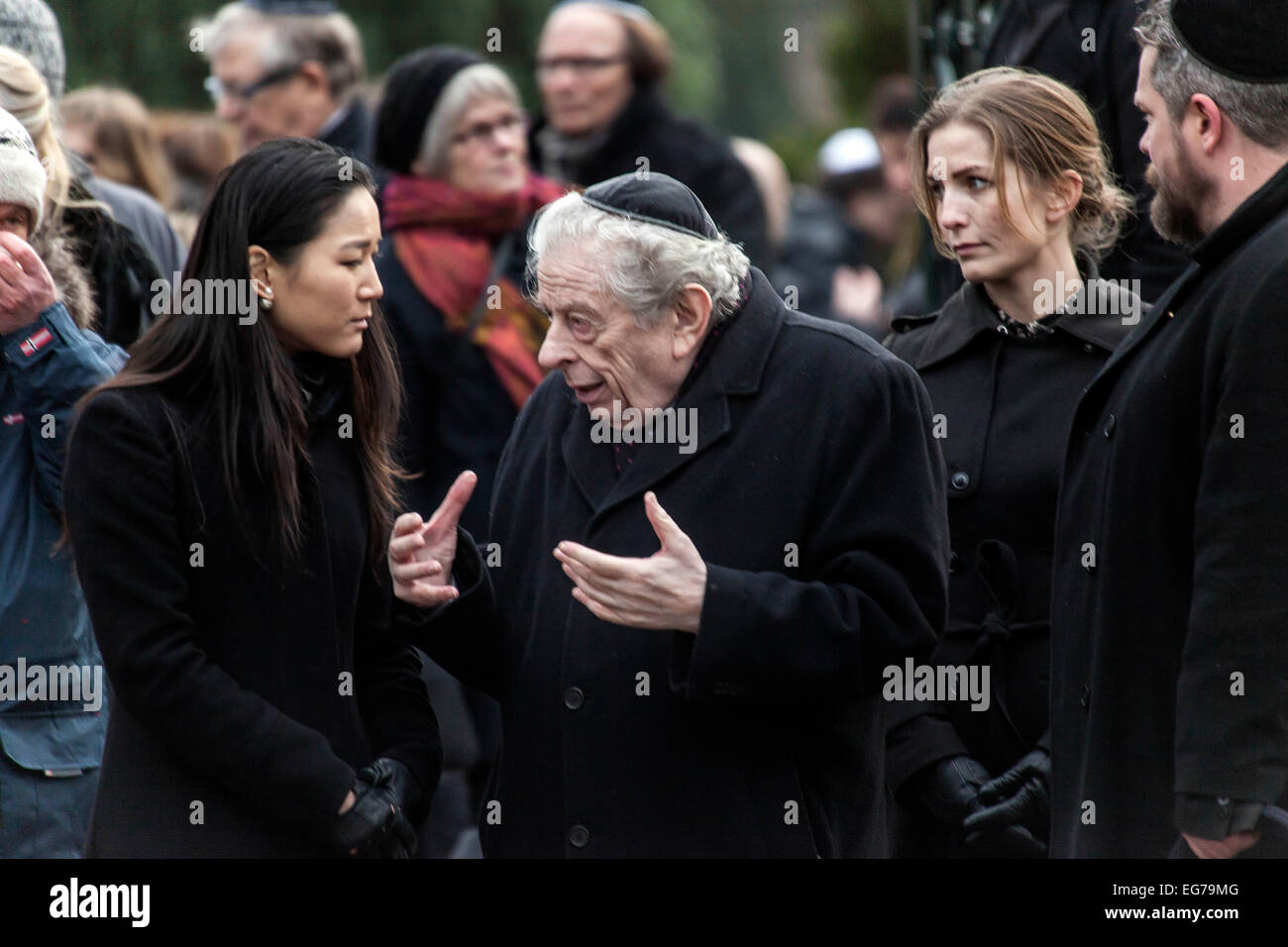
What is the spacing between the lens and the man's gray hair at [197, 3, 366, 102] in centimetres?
634

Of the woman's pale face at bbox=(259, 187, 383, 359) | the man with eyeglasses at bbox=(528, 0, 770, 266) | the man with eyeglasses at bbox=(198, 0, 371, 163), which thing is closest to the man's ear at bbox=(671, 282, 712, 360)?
the woman's pale face at bbox=(259, 187, 383, 359)

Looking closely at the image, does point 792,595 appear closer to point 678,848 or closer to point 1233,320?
point 678,848

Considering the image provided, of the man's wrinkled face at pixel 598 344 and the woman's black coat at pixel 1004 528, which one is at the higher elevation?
the man's wrinkled face at pixel 598 344

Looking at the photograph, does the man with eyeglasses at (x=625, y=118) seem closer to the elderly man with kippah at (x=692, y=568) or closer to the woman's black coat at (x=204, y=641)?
the elderly man with kippah at (x=692, y=568)

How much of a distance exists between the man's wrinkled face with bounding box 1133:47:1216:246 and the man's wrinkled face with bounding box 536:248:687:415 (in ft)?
3.00

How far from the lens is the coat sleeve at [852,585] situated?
3.12 metres

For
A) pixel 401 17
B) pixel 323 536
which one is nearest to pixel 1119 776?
pixel 323 536

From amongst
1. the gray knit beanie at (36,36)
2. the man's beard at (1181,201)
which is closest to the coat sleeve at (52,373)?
the gray knit beanie at (36,36)

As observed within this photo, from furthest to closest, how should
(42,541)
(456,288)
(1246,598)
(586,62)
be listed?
(586,62)
(456,288)
(42,541)
(1246,598)

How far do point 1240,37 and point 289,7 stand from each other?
4.19m

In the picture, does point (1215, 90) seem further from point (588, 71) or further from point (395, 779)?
point (588, 71)

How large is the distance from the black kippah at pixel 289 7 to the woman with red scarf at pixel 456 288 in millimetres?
841

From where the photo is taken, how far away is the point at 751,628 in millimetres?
3111

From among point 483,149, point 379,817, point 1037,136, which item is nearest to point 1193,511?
point 1037,136
